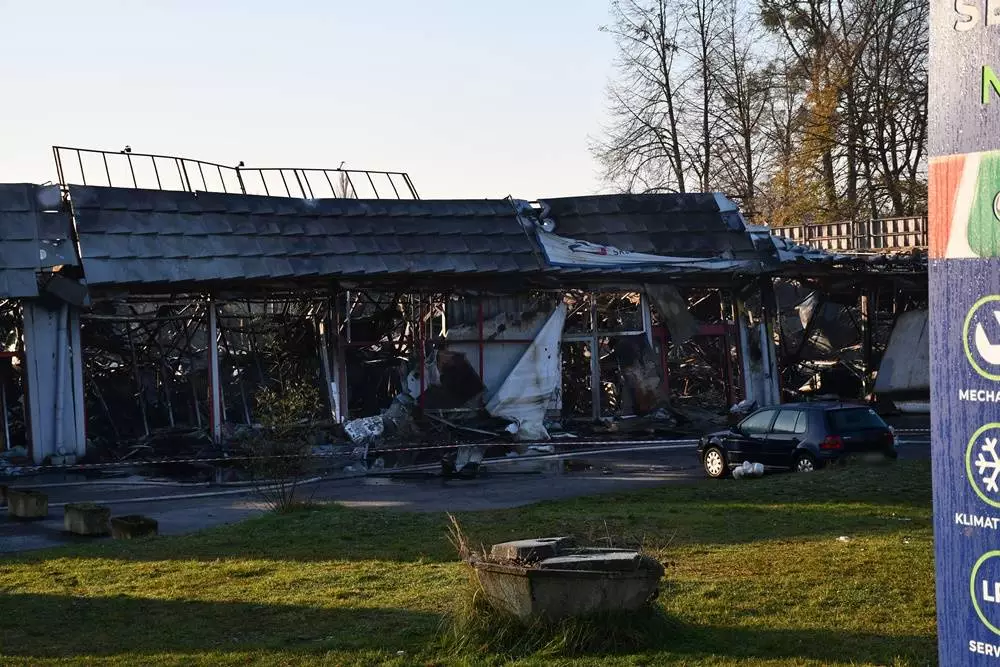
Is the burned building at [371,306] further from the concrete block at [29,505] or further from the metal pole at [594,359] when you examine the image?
the concrete block at [29,505]

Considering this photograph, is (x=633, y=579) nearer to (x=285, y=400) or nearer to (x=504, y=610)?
(x=504, y=610)

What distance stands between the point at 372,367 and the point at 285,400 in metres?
12.7

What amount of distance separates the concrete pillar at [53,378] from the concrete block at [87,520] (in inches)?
403

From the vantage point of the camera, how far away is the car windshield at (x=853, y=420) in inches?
816

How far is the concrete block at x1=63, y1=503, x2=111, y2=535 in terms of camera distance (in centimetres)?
1667

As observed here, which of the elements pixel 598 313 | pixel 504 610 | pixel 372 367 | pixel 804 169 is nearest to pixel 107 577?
pixel 504 610

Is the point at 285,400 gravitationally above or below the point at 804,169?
below

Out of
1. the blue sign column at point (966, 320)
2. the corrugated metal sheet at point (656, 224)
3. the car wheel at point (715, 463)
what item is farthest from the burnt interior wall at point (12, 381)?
the blue sign column at point (966, 320)

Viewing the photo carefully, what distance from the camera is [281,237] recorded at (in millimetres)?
29016

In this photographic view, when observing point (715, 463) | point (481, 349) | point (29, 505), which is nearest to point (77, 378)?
point (29, 505)

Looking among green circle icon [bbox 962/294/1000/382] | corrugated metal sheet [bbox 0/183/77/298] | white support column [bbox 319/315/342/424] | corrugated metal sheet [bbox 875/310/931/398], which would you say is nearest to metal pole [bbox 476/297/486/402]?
white support column [bbox 319/315/342/424]

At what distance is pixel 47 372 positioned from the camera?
2673 cm

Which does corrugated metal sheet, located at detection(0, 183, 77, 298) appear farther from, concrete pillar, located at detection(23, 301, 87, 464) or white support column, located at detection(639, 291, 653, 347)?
white support column, located at detection(639, 291, 653, 347)

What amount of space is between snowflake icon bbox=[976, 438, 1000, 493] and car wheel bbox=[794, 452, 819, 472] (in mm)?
16789
